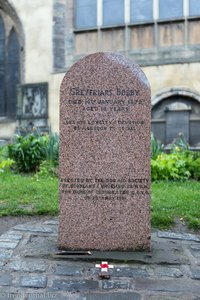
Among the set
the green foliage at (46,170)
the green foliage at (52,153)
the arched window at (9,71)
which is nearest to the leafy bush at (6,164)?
the green foliage at (46,170)

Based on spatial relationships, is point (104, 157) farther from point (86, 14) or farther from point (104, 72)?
point (86, 14)

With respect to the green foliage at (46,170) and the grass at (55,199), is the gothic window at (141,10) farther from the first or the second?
the grass at (55,199)

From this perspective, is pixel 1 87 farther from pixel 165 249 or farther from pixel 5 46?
pixel 165 249

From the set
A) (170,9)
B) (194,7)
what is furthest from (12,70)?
(194,7)

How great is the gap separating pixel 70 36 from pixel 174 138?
522cm

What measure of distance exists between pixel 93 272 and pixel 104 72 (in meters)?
1.82

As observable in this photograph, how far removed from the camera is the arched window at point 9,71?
17.5 m

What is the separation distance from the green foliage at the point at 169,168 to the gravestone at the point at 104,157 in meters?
4.51

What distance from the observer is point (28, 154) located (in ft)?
31.2

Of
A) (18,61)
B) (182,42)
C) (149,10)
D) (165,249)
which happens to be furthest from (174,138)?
(165,249)

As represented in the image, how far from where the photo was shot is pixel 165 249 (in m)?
4.21

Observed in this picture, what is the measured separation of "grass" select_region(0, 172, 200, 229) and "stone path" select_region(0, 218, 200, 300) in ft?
3.50

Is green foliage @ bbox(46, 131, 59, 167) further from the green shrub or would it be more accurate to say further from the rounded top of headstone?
the rounded top of headstone

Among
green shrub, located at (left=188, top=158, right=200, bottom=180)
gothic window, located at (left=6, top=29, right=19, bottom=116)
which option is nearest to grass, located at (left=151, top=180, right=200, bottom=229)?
green shrub, located at (left=188, top=158, right=200, bottom=180)
